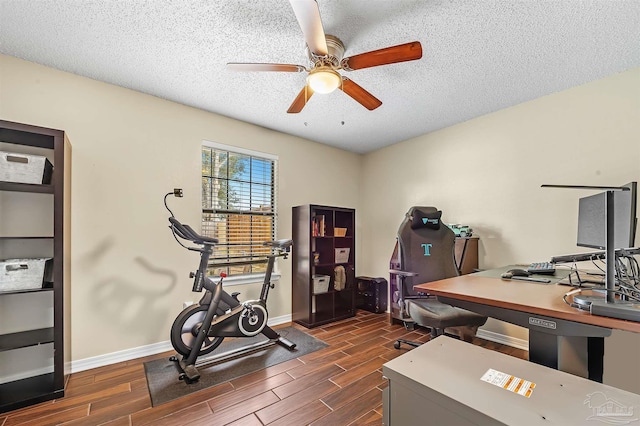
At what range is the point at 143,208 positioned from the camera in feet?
8.98

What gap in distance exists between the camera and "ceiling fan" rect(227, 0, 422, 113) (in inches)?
56.6

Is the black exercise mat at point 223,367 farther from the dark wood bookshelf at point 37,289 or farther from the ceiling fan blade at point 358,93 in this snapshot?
the ceiling fan blade at point 358,93

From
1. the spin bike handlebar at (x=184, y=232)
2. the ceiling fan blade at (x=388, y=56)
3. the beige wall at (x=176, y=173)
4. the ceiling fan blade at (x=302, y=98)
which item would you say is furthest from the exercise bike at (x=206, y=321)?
the ceiling fan blade at (x=388, y=56)

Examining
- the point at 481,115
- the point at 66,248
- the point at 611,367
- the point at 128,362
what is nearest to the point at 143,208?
the point at 66,248

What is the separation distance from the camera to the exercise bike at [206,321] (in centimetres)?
235

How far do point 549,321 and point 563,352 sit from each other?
30 cm

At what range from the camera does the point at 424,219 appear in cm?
272

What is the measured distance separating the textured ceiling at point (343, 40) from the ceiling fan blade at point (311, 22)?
0.94 ft

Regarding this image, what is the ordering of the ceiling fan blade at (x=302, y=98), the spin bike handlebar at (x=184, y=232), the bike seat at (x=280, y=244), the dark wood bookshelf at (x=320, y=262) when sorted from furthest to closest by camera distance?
the dark wood bookshelf at (x=320, y=262), the bike seat at (x=280, y=244), the spin bike handlebar at (x=184, y=232), the ceiling fan blade at (x=302, y=98)

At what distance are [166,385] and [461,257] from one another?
10.2 feet

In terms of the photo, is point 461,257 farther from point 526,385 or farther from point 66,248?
point 66,248

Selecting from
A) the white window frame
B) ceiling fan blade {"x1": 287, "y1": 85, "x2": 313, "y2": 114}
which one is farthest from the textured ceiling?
the white window frame

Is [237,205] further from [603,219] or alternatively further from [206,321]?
[603,219]

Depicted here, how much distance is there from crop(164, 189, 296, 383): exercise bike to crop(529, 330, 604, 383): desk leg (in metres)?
2.08
